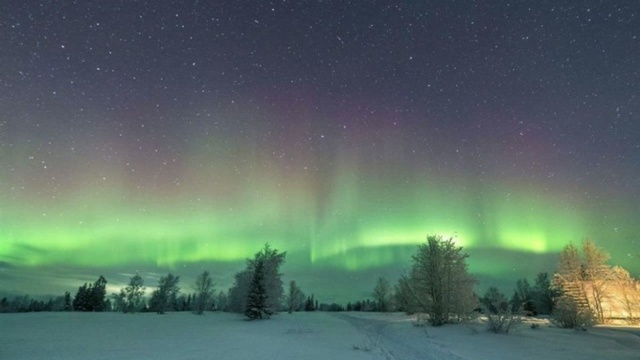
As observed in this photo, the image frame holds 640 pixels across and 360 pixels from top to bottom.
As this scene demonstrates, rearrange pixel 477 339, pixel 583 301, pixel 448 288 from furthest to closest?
1. pixel 583 301
2. pixel 448 288
3. pixel 477 339

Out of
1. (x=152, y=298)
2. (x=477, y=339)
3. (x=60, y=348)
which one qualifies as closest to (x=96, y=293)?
(x=152, y=298)

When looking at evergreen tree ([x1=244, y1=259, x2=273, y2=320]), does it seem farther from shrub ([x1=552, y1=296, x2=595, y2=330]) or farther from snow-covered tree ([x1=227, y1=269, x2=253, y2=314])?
shrub ([x1=552, y1=296, x2=595, y2=330])

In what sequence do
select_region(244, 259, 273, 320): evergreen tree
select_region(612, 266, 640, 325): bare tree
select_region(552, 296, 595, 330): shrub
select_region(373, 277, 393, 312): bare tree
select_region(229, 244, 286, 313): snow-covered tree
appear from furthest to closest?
select_region(373, 277, 393, 312): bare tree → select_region(229, 244, 286, 313): snow-covered tree → select_region(244, 259, 273, 320): evergreen tree → select_region(612, 266, 640, 325): bare tree → select_region(552, 296, 595, 330): shrub

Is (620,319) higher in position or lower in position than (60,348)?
lower

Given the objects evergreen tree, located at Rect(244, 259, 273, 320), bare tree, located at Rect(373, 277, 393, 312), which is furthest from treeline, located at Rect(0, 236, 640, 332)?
bare tree, located at Rect(373, 277, 393, 312)

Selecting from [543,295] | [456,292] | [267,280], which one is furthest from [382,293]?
[456,292]

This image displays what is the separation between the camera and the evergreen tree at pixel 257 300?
123 ft

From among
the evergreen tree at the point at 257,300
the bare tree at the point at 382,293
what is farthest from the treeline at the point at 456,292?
the bare tree at the point at 382,293

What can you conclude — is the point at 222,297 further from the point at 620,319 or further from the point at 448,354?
the point at 448,354

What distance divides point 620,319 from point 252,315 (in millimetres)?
44580

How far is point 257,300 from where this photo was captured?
126 ft

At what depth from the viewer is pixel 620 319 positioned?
1465 inches

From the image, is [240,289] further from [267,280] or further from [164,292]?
[164,292]

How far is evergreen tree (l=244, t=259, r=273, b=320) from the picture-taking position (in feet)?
123
